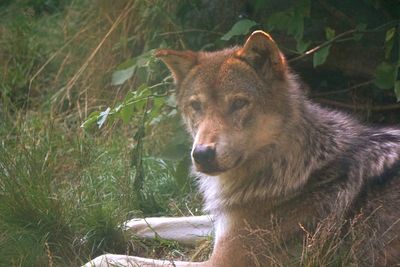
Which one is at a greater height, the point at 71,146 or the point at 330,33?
the point at 330,33

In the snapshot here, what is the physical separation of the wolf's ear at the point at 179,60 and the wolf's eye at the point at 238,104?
1.43 ft

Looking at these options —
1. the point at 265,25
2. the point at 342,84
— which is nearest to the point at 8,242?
the point at 265,25

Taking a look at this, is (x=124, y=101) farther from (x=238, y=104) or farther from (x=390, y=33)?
(x=390, y=33)

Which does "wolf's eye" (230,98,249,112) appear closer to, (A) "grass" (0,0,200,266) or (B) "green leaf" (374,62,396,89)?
(A) "grass" (0,0,200,266)

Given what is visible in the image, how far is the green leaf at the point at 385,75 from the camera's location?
5.68m

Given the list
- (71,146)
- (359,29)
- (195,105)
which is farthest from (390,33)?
(71,146)

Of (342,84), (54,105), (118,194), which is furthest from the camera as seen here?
(54,105)

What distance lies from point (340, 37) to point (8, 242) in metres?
2.73

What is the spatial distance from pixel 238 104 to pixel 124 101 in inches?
51.7

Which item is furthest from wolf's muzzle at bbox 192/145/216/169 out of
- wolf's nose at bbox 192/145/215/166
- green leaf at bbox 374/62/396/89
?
green leaf at bbox 374/62/396/89

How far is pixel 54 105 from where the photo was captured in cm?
796

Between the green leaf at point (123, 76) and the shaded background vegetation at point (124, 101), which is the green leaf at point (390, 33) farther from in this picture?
the green leaf at point (123, 76)

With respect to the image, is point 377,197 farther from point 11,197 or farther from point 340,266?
point 11,197

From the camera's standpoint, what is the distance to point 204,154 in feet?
14.6
